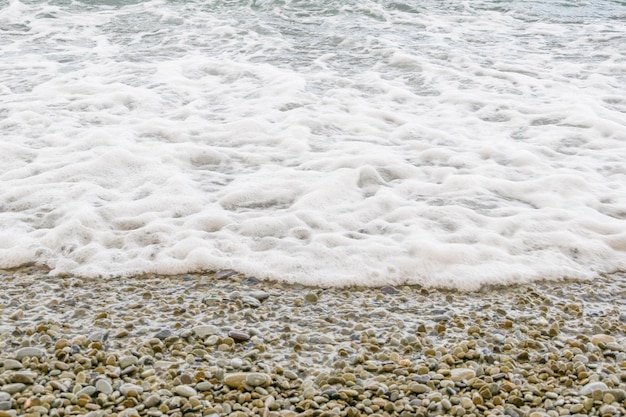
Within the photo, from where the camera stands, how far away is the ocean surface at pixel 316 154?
388 cm

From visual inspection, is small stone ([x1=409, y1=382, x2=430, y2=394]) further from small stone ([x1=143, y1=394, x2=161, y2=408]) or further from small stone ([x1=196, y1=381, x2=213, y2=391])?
small stone ([x1=143, y1=394, x2=161, y2=408])

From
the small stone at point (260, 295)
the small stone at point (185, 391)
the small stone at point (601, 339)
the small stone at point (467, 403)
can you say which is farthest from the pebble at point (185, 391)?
the small stone at point (601, 339)

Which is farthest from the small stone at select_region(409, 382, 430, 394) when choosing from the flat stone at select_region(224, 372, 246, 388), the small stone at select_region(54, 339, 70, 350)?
the small stone at select_region(54, 339, 70, 350)

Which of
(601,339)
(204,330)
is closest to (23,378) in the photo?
(204,330)

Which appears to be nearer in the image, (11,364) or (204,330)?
(11,364)

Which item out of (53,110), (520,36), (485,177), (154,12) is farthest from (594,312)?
(154,12)

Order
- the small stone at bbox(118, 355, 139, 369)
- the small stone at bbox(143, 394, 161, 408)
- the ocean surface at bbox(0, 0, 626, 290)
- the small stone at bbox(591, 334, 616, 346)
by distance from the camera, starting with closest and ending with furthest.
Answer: the small stone at bbox(143, 394, 161, 408)
the small stone at bbox(118, 355, 139, 369)
the small stone at bbox(591, 334, 616, 346)
the ocean surface at bbox(0, 0, 626, 290)

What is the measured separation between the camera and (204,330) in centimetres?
307

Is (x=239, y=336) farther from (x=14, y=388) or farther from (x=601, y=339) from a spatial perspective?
(x=601, y=339)

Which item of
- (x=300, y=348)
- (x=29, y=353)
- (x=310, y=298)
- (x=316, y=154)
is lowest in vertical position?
(x=316, y=154)

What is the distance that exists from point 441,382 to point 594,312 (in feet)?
3.77

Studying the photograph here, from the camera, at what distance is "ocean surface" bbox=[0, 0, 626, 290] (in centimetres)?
388

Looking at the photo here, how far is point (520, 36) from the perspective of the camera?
10.3 meters

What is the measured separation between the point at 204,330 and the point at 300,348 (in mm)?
490
